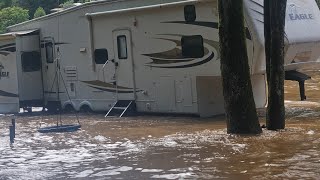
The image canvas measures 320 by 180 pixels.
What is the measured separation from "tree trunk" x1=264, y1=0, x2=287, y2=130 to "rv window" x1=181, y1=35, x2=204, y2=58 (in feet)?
10.1

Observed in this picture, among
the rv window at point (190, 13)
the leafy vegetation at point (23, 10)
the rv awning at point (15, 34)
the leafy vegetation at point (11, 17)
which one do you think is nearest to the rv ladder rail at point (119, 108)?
the rv window at point (190, 13)

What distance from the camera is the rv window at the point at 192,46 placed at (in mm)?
13930

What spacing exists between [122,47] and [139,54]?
682 mm

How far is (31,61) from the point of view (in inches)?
713

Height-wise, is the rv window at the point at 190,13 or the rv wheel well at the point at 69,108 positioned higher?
the rv window at the point at 190,13

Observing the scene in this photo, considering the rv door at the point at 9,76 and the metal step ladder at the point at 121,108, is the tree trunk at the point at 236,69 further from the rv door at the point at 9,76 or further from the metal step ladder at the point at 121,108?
the rv door at the point at 9,76

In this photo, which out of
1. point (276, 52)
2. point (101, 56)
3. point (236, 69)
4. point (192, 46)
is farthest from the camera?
point (101, 56)

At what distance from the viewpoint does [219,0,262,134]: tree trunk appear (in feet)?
34.7

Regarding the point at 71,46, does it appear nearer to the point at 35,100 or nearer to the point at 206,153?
the point at 35,100

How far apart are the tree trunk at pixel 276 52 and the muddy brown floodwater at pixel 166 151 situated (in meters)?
0.55

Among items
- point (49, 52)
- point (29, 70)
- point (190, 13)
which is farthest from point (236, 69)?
point (29, 70)

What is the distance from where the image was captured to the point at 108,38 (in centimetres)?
1605

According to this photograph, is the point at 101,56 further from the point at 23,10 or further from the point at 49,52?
the point at 23,10

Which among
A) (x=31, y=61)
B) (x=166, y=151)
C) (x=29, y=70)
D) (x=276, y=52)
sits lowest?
(x=166, y=151)
